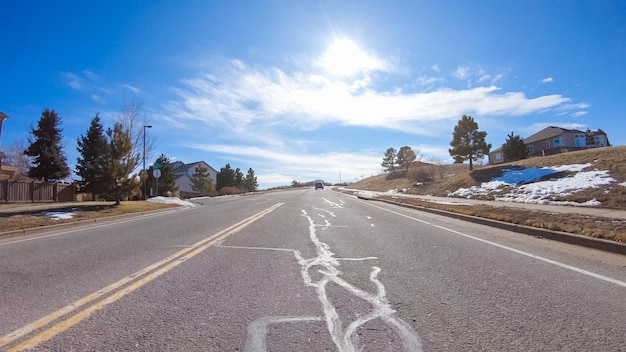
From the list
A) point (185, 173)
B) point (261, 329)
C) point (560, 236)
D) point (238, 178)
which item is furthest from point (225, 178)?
point (261, 329)

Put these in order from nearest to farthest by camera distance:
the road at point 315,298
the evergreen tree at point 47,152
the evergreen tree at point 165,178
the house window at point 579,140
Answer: the road at point 315,298 → the evergreen tree at point 47,152 → the evergreen tree at point 165,178 → the house window at point 579,140

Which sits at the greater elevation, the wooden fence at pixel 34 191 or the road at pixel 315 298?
the wooden fence at pixel 34 191

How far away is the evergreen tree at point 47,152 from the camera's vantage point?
1320 inches

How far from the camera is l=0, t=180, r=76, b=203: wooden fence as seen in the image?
2500 centimetres

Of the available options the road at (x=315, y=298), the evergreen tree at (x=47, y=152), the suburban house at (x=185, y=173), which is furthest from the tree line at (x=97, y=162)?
the suburban house at (x=185, y=173)

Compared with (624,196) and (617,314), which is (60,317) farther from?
(624,196)

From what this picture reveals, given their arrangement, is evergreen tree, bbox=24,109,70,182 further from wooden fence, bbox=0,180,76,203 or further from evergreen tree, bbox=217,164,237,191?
evergreen tree, bbox=217,164,237,191

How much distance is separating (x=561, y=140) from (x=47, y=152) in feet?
213

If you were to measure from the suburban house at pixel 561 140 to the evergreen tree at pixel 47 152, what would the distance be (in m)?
55.3

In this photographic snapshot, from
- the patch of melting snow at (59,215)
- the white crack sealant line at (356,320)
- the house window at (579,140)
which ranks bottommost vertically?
the white crack sealant line at (356,320)

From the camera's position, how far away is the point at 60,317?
355cm

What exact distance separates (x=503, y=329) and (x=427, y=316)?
0.67 metres

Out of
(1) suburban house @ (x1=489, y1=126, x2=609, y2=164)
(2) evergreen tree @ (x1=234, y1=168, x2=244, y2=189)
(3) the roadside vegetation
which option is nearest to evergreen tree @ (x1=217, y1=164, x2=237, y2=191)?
(2) evergreen tree @ (x1=234, y1=168, x2=244, y2=189)

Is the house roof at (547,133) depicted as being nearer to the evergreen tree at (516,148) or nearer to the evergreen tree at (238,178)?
the evergreen tree at (516,148)
